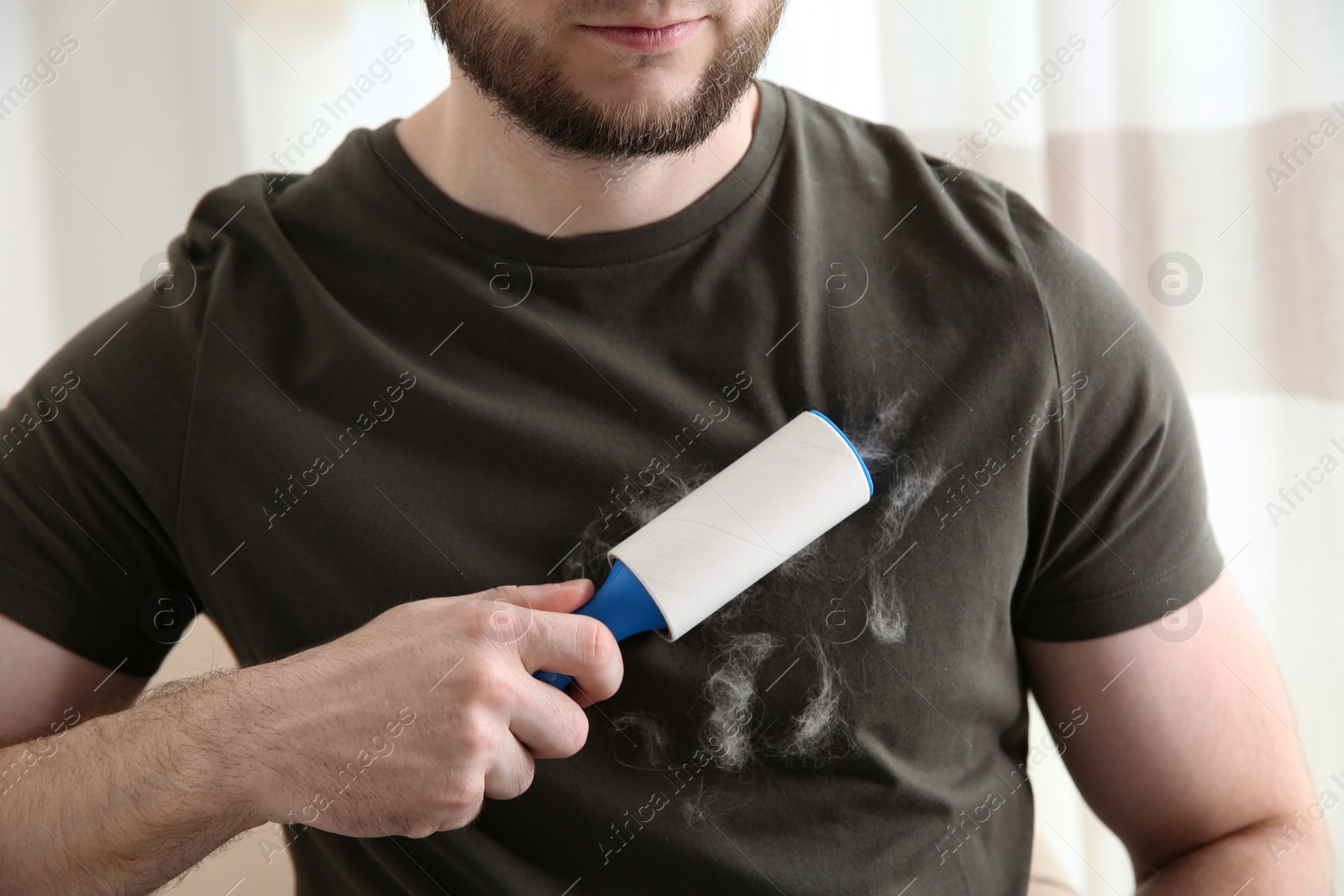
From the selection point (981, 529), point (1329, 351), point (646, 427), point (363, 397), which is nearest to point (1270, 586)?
point (1329, 351)

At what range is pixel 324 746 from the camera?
2.19 feet

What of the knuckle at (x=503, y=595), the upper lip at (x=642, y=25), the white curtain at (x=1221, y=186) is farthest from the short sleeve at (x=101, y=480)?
the white curtain at (x=1221, y=186)

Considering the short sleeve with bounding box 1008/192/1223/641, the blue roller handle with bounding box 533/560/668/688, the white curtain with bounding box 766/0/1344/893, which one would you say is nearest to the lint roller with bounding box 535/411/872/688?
the blue roller handle with bounding box 533/560/668/688

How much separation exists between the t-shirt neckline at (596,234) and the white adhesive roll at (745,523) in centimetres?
21

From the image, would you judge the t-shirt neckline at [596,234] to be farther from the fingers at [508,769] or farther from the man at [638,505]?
the fingers at [508,769]

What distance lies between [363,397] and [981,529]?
484mm

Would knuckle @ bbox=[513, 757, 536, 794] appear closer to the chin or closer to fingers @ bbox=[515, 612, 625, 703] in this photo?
fingers @ bbox=[515, 612, 625, 703]

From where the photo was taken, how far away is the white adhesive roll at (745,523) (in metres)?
0.66

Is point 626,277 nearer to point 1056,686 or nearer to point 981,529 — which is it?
point 981,529

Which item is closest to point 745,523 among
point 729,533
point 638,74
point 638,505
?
point 729,533

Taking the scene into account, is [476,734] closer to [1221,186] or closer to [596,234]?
[596,234]

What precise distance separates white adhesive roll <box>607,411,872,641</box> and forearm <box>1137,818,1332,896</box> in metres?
0.43

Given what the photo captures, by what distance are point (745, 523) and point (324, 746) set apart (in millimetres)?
311

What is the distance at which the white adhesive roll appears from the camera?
2.18ft
